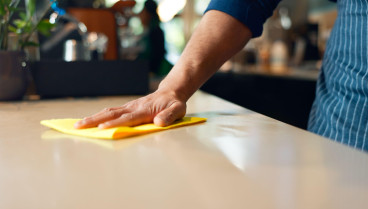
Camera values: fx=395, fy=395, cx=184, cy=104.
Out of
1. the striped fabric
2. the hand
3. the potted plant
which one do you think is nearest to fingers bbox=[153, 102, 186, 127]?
the hand

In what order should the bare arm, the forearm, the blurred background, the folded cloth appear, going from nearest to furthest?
1. the folded cloth
2. the bare arm
3. the forearm
4. the blurred background

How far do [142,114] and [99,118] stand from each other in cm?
8

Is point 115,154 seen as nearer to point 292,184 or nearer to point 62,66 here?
point 292,184

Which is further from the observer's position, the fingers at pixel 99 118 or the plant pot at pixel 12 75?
the plant pot at pixel 12 75

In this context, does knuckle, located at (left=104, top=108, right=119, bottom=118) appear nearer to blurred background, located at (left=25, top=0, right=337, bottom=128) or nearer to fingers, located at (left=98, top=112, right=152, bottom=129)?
fingers, located at (left=98, top=112, right=152, bottom=129)

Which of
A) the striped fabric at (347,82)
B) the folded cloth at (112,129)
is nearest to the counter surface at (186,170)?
the folded cloth at (112,129)

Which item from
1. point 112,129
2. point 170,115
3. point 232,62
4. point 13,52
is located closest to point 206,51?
point 170,115

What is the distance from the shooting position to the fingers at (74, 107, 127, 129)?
0.66 metres

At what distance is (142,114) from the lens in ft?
2.33

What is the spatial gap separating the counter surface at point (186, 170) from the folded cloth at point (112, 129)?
13mm

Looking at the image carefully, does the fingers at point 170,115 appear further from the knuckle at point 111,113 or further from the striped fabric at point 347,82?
the striped fabric at point 347,82

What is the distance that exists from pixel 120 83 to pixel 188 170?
822 millimetres

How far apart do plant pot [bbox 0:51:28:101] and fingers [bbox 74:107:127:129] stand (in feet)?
1.55

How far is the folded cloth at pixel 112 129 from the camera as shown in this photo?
590mm
